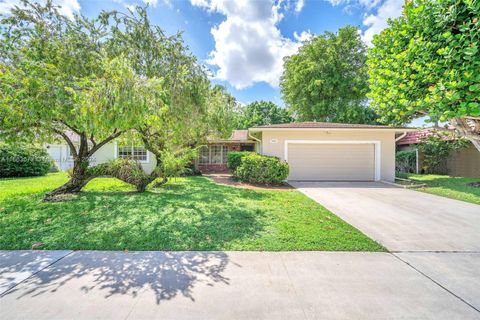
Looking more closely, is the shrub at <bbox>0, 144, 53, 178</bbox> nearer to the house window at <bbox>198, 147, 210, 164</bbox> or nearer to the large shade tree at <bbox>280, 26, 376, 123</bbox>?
the house window at <bbox>198, 147, 210, 164</bbox>

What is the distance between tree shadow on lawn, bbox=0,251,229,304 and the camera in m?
2.59

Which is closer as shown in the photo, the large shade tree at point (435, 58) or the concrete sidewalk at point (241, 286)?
the concrete sidewalk at point (241, 286)

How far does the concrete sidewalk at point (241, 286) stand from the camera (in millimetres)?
2264

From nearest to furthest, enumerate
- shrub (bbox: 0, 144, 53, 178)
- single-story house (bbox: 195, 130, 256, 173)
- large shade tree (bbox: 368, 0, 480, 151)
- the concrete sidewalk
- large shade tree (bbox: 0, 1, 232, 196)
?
the concrete sidewalk
large shade tree (bbox: 368, 0, 480, 151)
large shade tree (bbox: 0, 1, 232, 196)
shrub (bbox: 0, 144, 53, 178)
single-story house (bbox: 195, 130, 256, 173)

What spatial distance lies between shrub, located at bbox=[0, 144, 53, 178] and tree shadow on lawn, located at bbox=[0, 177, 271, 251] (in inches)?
298

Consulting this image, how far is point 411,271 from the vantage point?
306cm

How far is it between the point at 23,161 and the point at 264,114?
1133 inches

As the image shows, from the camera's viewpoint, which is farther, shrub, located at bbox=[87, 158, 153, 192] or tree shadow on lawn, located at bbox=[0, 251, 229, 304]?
shrub, located at bbox=[87, 158, 153, 192]

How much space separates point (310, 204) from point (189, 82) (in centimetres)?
536

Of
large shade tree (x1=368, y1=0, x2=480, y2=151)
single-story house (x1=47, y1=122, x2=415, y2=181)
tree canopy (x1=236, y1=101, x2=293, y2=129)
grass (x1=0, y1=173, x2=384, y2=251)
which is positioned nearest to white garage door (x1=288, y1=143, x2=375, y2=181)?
single-story house (x1=47, y1=122, x2=415, y2=181)

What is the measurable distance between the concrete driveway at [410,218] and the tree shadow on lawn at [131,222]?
2.37m

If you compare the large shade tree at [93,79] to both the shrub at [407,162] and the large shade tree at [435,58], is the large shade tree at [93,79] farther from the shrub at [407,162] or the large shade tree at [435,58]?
the shrub at [407,162]

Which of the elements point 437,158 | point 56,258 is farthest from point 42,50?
point 437,158

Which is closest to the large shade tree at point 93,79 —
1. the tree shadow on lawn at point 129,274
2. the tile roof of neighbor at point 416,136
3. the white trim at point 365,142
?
the tree shadow on lawn at point 129,274
